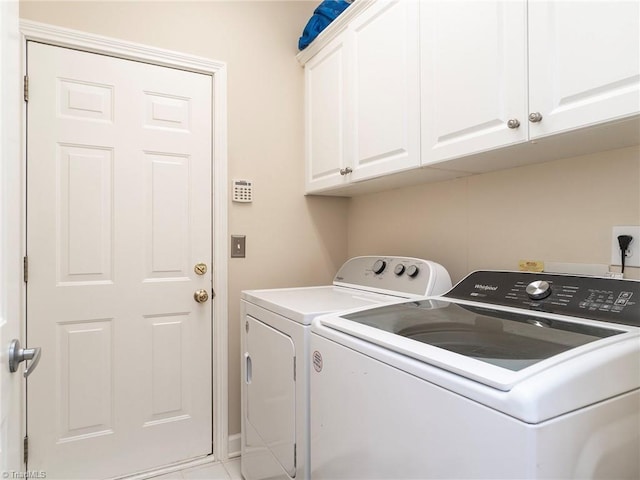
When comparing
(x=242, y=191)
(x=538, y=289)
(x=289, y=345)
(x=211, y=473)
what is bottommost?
(x=211, y=473)

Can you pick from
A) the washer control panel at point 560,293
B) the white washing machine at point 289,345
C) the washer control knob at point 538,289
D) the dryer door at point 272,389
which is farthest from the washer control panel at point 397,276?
the dryer door at point 272,389

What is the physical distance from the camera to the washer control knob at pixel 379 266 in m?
1.79

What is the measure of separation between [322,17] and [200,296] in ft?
5.48

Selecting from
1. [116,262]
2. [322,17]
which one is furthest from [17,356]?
[322,17]

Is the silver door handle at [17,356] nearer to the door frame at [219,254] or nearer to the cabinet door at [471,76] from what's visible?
the door frame at [219,254]

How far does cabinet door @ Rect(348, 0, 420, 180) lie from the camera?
4.91 ft

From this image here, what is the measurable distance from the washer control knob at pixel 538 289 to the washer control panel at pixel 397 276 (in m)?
0.37

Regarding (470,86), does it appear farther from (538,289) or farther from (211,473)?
(211,473)

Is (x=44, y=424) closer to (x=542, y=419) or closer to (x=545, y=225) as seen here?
(x=542, y=419)

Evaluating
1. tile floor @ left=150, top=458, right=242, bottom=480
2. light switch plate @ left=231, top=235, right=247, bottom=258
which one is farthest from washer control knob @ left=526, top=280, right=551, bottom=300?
tile floor @ left=150, top=458, right=242, bottom=480

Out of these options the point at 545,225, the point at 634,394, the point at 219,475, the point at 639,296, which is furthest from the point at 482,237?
the point at 219,475

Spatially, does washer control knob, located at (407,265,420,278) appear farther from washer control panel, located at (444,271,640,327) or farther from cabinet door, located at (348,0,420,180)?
cabinet door, located at (348,0,420,180)

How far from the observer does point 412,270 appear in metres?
1.62

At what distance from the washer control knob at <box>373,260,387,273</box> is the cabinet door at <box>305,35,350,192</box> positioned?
17.7 inches
